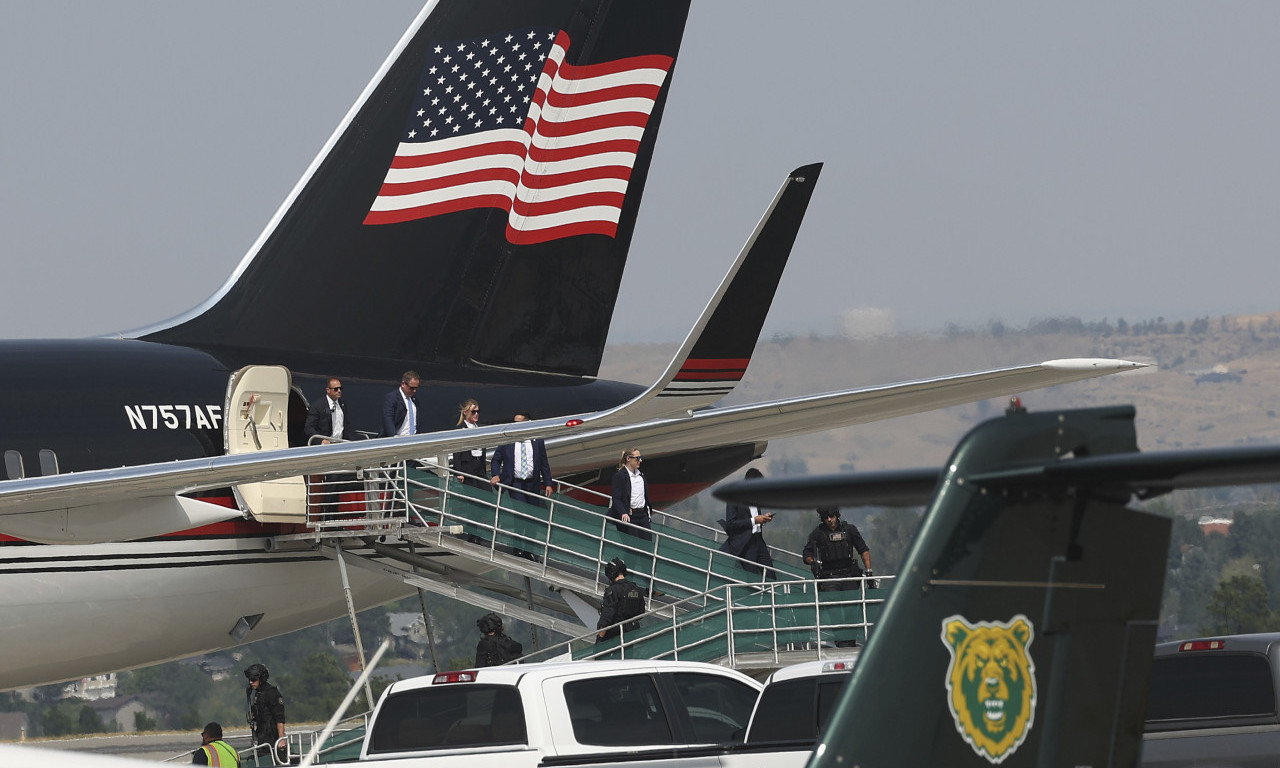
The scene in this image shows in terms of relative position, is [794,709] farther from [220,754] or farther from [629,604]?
[629,604]

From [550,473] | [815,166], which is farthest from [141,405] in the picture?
[815,166]

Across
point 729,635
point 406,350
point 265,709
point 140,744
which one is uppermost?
point 406,350

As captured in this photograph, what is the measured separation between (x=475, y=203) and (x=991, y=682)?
16725 mm

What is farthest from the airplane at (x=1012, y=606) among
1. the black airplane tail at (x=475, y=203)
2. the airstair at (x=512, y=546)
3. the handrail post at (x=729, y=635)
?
the black airplane tail at (x=475, y=203)

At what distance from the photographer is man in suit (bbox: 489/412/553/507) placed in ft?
63.2

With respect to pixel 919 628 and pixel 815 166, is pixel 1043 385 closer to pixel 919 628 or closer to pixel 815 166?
pixel 815 166

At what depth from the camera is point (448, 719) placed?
36.0 ft

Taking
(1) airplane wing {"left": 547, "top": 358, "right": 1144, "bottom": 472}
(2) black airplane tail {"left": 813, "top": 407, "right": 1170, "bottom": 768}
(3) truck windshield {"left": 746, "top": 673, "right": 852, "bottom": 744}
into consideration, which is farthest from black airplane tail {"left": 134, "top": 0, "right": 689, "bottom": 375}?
(2) black airplane tail {"left": 813, "top": 407, "right": 1170, "bottom": 768}

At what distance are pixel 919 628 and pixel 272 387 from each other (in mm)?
14238

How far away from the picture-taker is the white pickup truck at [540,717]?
10.7 m

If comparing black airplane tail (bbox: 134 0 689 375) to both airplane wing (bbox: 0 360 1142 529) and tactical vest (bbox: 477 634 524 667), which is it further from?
tactical vest (bbox: 477 634 524 667)

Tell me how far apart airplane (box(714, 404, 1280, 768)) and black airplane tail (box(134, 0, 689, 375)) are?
1560cm

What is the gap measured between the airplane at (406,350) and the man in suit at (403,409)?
0.38 m

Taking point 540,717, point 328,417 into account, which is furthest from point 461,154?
point 540,717
